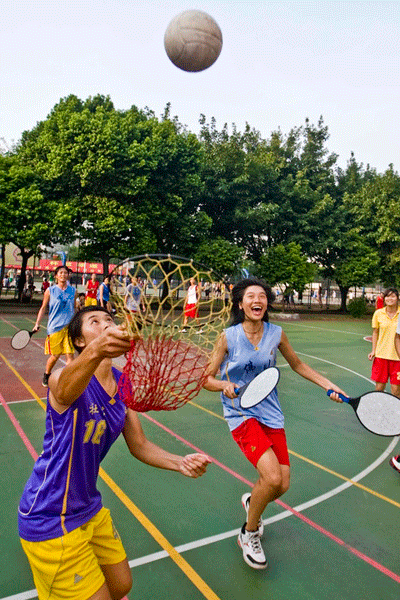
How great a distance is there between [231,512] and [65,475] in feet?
7.22

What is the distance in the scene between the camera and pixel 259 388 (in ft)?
9.09

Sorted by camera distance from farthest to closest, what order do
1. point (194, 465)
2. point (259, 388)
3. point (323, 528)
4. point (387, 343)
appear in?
point (387, 343) → point (323, 528) → point (259, 388) → point (194, 465)

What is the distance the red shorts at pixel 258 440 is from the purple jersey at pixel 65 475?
1320 millimetres

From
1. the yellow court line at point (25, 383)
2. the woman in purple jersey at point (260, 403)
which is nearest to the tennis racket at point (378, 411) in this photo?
the woman in purple jersey at point (260, 403)

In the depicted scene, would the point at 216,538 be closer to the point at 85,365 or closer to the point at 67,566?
the point at 67,566

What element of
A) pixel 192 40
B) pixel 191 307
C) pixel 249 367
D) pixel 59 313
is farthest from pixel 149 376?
pixel 192 40

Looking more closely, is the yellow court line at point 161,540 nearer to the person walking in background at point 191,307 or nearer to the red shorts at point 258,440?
the red shorts at point 258,440

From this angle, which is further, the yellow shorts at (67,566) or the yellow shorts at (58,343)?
the yellow shorts at (58,343)

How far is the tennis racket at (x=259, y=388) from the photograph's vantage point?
269 cm

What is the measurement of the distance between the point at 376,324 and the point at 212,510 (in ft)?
11.7

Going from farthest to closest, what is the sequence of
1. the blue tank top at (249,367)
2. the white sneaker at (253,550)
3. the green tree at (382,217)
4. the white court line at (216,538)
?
the green tree at (382,217), the blue tank top at (249,367), the white sneaker at (253,550), the white court line at (216,538)

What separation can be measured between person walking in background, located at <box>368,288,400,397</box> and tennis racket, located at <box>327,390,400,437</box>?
108 inches

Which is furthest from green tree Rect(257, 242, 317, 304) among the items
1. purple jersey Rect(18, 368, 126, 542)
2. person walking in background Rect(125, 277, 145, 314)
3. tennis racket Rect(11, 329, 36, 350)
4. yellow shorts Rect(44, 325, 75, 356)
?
purple jersey Rect(18, 368, 126, 542)

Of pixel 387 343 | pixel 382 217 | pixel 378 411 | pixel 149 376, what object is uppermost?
pixel 382 217
